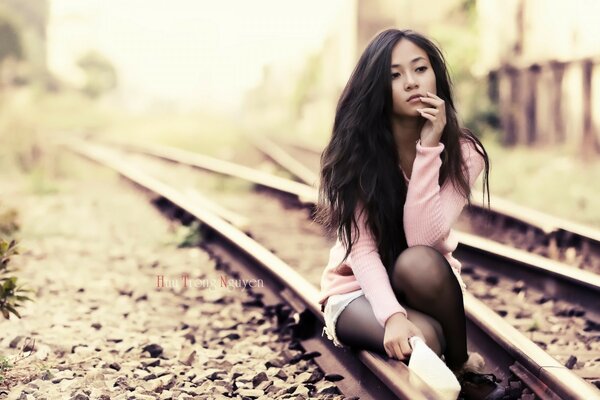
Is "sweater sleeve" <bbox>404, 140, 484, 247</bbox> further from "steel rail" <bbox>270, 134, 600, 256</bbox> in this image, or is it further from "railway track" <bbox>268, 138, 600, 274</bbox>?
"steel rail" <bbox>270, 134, 600, 256</bbox>

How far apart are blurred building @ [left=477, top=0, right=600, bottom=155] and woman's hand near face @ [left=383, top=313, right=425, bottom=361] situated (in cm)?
811

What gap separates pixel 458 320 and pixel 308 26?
100.0 feet

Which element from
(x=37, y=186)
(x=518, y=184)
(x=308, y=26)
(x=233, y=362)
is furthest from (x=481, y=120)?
(x=308, y=26)

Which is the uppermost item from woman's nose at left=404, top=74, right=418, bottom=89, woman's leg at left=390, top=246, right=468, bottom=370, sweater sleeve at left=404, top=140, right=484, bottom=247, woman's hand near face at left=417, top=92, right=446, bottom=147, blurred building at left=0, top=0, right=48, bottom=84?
woman's nose at left=404, top=74, right=418, bottom=89

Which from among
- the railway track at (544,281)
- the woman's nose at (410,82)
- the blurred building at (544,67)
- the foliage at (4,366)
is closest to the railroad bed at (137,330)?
the foliage at (4,366)

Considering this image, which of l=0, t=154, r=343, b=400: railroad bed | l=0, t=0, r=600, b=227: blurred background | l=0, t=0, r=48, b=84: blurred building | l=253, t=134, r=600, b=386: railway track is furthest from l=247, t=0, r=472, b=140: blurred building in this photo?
l=0, t=154, r=343, b=400: railroad bed

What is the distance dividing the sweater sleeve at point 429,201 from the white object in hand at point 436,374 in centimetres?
48

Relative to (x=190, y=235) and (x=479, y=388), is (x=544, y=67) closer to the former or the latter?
(x=190, y=235)

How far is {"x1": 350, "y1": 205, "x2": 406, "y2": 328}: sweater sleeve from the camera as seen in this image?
8.36 ft

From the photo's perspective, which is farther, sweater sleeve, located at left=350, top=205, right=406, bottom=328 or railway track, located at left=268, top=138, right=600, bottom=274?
railway track, located at left=268, top=138, right=600, bottom=274

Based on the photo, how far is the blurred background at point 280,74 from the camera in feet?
33.2

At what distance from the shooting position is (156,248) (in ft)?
17.9

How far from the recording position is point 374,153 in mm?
2703

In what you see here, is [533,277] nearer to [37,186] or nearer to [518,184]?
[518,184]
